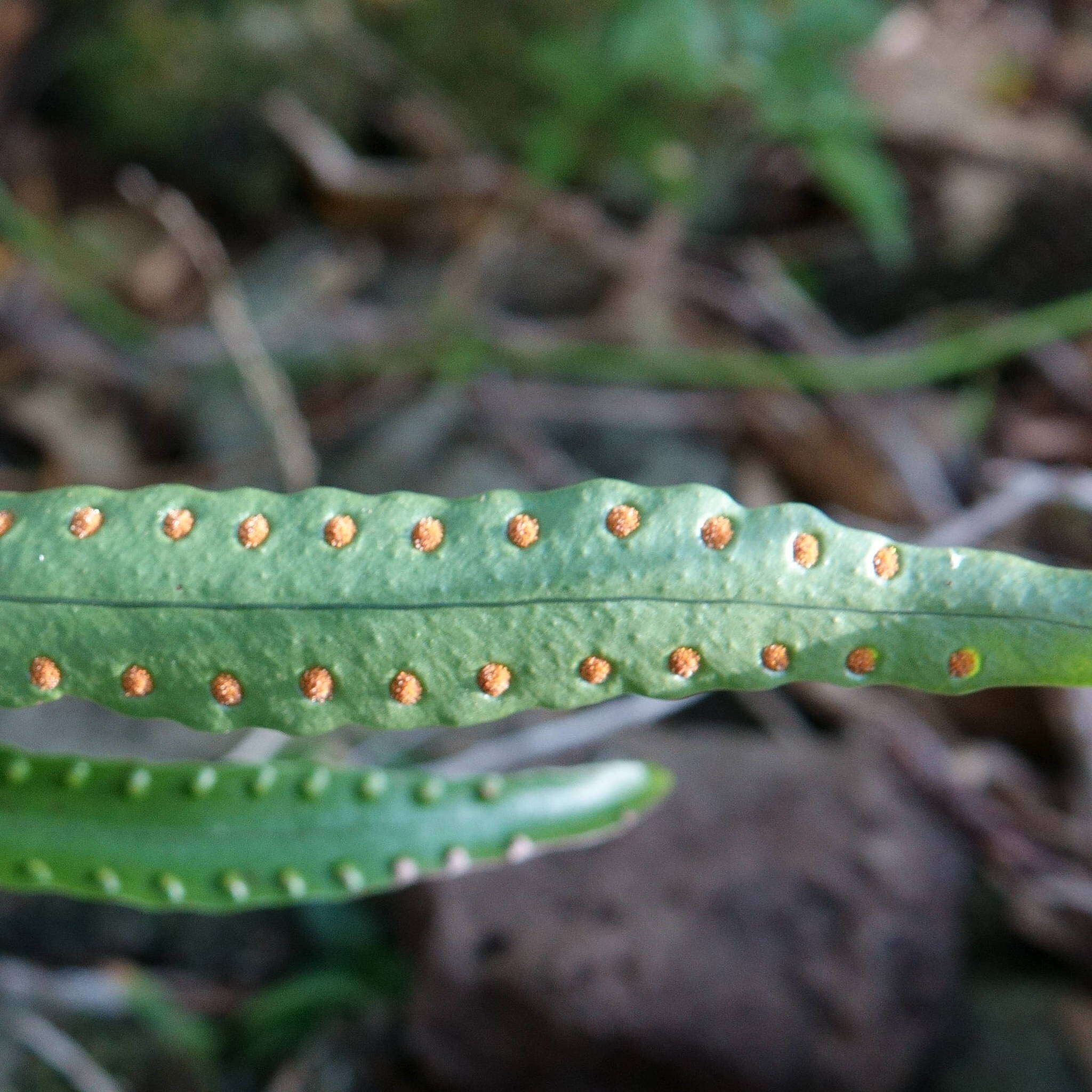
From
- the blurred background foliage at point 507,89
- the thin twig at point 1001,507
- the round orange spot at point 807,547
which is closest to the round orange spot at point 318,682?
the round orange spot at point 807,547

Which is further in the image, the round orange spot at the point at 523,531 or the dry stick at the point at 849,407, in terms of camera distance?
the dry stick at the point at 849,407

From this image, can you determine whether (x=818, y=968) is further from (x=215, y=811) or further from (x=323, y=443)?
(x=323, y=443)

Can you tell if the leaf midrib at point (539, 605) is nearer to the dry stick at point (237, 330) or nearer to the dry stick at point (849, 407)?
the dry stick at point (237, 330)

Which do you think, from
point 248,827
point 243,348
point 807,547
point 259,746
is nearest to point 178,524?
point 248,827

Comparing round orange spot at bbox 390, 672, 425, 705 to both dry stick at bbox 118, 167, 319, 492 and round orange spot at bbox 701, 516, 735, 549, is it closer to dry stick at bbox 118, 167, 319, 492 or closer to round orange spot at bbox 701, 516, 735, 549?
round orange spot at bbox 701, 516, 735, 549

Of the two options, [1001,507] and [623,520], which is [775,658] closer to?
[623,520]

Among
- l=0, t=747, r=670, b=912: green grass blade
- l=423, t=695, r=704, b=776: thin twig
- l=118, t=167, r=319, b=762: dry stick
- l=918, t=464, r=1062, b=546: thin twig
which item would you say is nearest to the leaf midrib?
l=0, t=747, r=670, b=912: green grass blade
